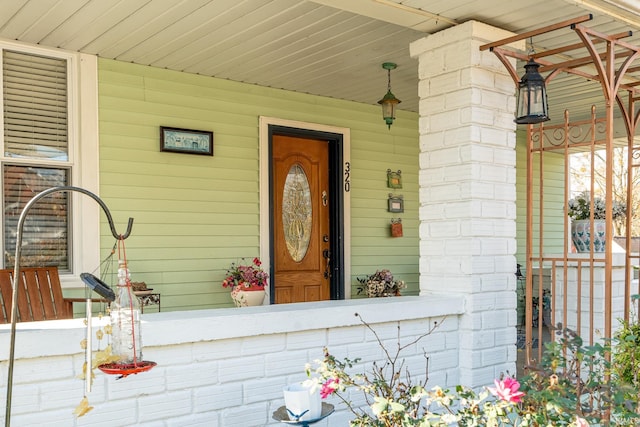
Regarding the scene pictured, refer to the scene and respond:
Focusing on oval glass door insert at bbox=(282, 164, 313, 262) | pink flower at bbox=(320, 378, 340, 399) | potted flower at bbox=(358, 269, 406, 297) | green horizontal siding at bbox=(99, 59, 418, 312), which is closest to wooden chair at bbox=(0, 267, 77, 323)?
green horizontal siding at bbox=(99, 59, 418, 312)

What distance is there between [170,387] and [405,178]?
4.27 metres

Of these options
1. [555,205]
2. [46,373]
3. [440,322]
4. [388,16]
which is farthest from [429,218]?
[555,205]

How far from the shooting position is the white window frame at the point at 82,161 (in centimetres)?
409

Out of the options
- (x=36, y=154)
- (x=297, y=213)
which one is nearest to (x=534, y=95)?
(x=297, y=213)

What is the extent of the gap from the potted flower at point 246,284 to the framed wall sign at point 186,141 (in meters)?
0.96

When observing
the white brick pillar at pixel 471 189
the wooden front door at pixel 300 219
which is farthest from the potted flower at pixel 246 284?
the white brick pillar at pixel 471 189

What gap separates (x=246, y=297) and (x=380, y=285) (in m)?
1.43

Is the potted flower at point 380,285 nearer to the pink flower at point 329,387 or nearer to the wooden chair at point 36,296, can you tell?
the wooden chair at point 36,296

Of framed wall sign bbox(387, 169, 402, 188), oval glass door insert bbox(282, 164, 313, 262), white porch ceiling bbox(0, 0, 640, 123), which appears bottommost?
oval glass door insert bbox(282, 164, 313, 262)

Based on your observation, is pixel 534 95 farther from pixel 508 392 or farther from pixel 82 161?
pixel 82 161

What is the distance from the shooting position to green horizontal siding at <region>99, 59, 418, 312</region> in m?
4.30

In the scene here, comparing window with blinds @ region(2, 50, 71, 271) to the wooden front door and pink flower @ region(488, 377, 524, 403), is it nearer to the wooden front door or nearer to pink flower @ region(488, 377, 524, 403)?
the wooden front door

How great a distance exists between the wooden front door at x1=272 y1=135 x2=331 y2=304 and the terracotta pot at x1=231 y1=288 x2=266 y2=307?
546mm

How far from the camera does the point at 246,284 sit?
4.61m
